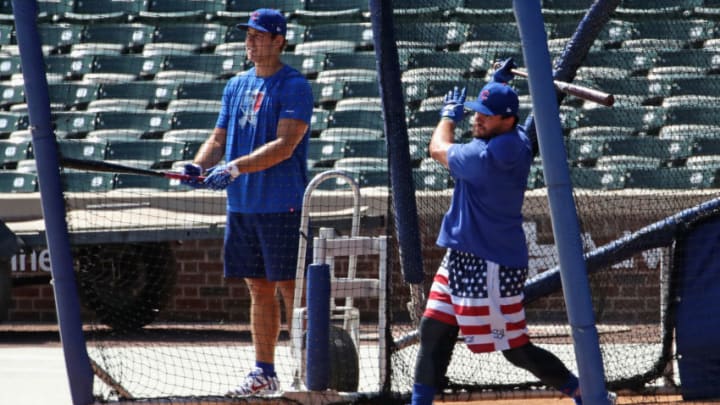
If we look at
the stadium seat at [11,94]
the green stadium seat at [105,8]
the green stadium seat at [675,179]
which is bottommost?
the green stadium seat at [675,179]

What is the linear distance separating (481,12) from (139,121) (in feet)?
13.6

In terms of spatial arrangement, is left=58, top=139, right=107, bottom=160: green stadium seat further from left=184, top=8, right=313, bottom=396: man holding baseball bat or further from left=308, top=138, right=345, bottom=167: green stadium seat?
left=184, top=8, right=313, bottom=396: man holding baseball bat

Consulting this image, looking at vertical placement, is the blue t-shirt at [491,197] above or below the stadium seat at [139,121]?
below

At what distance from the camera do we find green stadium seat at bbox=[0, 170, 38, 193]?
11711 mm

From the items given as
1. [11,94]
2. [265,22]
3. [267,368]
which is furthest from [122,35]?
[267,368]

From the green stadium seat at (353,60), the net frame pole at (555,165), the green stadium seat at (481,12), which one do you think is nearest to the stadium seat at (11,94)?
the green stadium seat at (353,60)

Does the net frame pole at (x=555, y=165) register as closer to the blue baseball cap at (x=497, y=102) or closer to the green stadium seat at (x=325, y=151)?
the blue baseball cap at (x=497, y=102)

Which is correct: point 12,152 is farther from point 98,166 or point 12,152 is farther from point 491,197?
point 491,197

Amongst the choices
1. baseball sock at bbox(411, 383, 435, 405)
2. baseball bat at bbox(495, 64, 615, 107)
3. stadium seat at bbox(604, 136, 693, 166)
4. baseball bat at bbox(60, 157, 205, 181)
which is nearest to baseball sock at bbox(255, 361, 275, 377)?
baseball bat at bbox(60, 157, 205, 181)

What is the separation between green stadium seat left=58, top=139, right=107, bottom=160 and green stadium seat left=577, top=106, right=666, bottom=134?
158 inches

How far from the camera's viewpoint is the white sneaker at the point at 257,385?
6711 mm

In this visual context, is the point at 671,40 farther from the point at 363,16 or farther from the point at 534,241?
the point at 363,16

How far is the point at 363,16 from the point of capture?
449 inches

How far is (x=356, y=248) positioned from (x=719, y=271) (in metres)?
1.88
